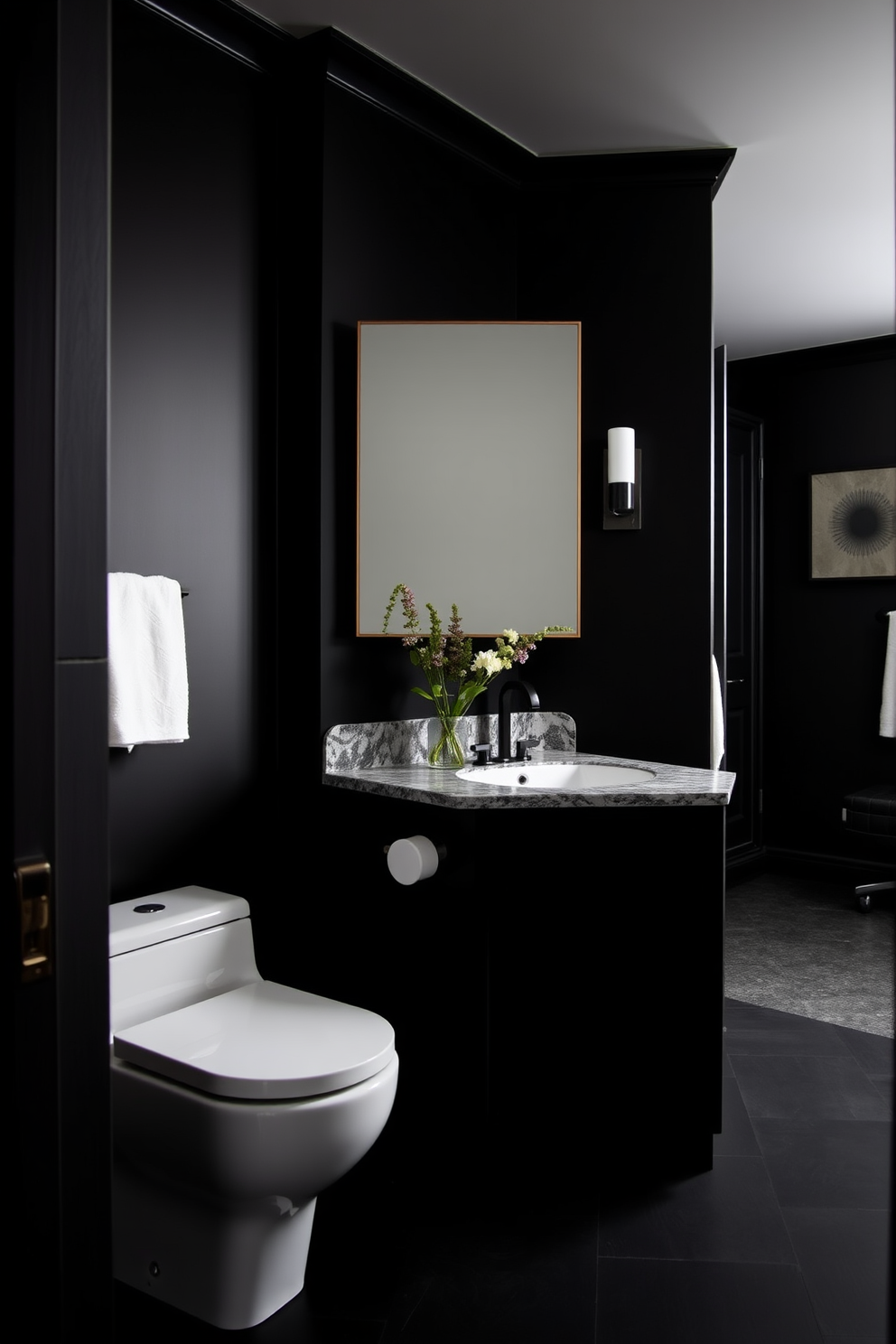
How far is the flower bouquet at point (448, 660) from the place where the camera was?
248 centimetres

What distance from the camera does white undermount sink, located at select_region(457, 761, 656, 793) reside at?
2.49m

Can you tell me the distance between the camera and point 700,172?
2.87 m

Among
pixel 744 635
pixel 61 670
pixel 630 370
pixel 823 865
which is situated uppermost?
pixel 630 370

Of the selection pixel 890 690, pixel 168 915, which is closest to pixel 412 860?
pixel 168 915

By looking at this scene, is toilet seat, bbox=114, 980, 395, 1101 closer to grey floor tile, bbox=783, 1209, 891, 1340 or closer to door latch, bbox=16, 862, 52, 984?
door latch, bbox=16, 862, 52, 984

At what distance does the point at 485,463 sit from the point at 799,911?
2646 mm

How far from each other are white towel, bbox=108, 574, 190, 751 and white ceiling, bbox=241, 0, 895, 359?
134cm

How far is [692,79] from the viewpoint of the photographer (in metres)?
2.51

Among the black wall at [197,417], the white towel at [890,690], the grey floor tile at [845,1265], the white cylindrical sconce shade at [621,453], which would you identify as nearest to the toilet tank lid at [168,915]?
the black wall at [197,417]

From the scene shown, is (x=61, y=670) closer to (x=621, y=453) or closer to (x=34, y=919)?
(x=34, y=919)

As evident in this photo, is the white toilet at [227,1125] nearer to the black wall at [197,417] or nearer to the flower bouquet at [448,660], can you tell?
the black wall at [197,417]

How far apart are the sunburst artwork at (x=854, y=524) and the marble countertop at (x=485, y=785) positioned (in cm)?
238

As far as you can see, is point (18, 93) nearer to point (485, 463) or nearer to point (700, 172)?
point (485, 463)

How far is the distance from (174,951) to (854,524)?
3.79m
